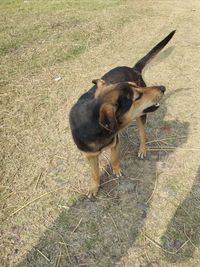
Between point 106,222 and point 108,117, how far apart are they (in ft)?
4.75

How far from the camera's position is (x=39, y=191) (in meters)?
4.47

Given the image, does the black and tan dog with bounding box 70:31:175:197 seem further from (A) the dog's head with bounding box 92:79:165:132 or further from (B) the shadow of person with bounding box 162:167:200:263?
(B) the shadow of person with bounding box 162:167:200:263

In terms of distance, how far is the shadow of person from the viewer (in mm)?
3715

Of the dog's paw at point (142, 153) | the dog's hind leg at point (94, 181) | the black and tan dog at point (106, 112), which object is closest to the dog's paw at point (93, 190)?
the dog's hind leg at point (94, 181)

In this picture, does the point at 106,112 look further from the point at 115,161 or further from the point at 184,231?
the point at 184,231

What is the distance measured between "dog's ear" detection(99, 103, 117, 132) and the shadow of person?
1500 mm

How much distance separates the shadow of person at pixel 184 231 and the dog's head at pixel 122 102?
1.33 m

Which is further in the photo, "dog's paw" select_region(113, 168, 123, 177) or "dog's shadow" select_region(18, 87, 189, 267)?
"dog's paw" select_region(113, 168, 123, 177)

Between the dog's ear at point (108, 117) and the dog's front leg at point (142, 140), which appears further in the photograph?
the dog's front leg at point (142, 140)

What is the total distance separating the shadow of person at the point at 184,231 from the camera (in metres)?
3.71

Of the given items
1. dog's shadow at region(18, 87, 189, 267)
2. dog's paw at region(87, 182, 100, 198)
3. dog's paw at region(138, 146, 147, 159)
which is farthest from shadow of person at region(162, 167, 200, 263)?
dog's paw at region(87, 182, 100, 198)

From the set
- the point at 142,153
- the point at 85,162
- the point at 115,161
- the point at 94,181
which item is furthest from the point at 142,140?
the point at 94,181

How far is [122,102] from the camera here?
3.57 m

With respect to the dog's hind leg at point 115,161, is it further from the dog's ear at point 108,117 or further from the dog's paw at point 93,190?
the dog's ear at point 108,117
